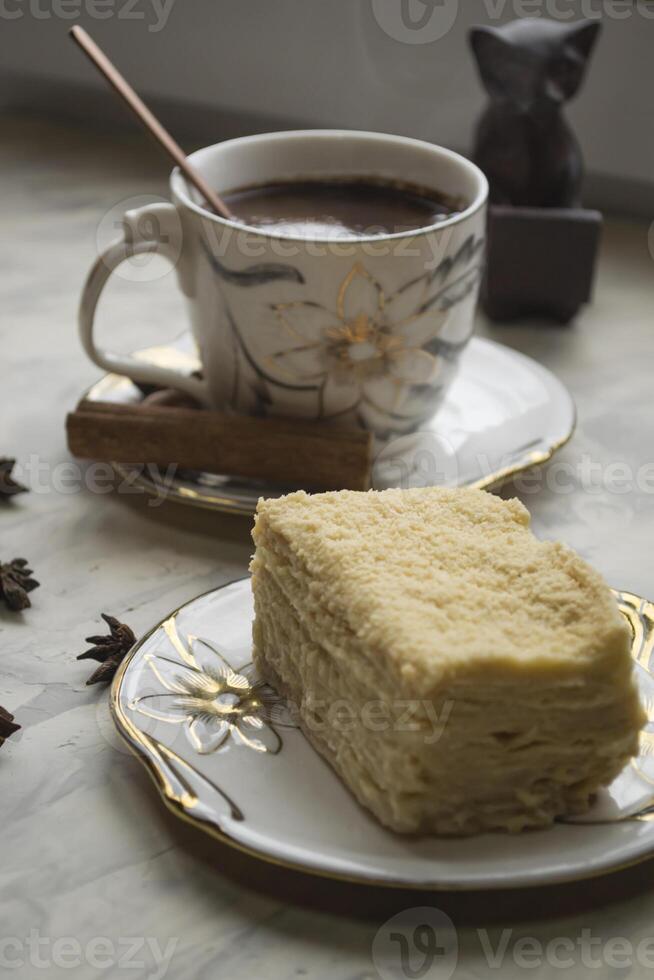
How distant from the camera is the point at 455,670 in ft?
2.64

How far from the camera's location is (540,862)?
32.0 inches

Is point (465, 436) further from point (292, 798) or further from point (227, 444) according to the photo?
point (292, 798)

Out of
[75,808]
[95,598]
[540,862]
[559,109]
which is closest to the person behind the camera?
[540,862]

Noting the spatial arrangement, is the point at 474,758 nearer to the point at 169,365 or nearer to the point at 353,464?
the point at 353,464

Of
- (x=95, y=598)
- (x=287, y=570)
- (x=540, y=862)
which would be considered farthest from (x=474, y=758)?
(x=95, y=598)

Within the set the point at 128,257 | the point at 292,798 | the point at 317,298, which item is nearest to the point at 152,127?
the point at 128,257

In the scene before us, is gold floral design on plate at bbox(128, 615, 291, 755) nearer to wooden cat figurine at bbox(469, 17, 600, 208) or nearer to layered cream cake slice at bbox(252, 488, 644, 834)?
layered cream cake slice at bbox(252, 488, 644, 834)

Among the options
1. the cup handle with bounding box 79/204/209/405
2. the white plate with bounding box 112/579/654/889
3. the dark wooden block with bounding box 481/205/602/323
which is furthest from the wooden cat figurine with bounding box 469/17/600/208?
the white plate with bounding box 112/579/654/889

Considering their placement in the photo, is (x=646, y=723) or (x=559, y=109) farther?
(x=559, y=109)

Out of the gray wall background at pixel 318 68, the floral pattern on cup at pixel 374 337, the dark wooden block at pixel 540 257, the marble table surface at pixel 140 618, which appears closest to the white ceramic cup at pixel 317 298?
the floral pattern on cup at pixel 374 337

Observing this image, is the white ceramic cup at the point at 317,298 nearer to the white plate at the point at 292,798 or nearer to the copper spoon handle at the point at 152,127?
the copper spoon handle at the point at 152,127

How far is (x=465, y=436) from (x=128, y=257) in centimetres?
42

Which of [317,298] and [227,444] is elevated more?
[317,298]

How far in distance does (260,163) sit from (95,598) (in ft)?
1.82
